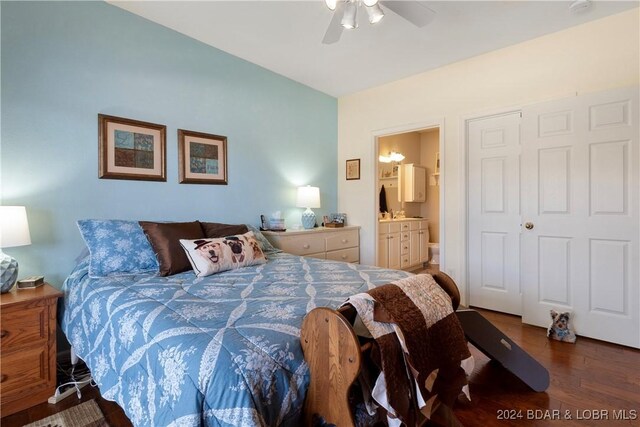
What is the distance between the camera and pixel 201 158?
3.01 meters

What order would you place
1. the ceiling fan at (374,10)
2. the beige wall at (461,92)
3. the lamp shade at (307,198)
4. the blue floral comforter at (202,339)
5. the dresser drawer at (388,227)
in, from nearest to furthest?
the blue floral comforter at (202,339)
the ceiling fan at (374,10)
the beige wall at (461,92)
the lamp shade at (307,198)
the dresser drawer at (388,227)

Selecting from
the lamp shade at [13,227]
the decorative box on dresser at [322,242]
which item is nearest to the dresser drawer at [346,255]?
the decorative box on dresser at [322,242]

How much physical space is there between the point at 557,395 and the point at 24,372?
3012 millimetres

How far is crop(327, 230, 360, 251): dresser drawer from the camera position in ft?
12.5

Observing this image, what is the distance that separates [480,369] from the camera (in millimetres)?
2115

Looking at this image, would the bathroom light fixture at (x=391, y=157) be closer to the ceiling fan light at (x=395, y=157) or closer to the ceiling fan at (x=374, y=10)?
the ceiling fan light at (x=395, y=157)

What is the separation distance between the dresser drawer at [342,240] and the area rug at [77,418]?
2.54 meters

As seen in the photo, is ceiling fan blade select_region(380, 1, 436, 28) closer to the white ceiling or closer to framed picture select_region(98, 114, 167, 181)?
the white ceiling

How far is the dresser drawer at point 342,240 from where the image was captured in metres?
3.81

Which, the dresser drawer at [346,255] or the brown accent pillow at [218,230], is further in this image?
the dresser drawer at [346,255]

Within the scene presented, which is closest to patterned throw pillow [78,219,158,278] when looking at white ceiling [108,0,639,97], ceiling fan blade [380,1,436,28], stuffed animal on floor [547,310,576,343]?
white ceiling [108,0,639,97]

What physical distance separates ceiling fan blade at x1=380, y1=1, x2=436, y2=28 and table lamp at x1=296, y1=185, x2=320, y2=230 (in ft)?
6.81

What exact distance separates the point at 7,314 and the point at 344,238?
10.0 ft

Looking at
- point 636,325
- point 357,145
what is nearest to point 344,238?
point 357,145
